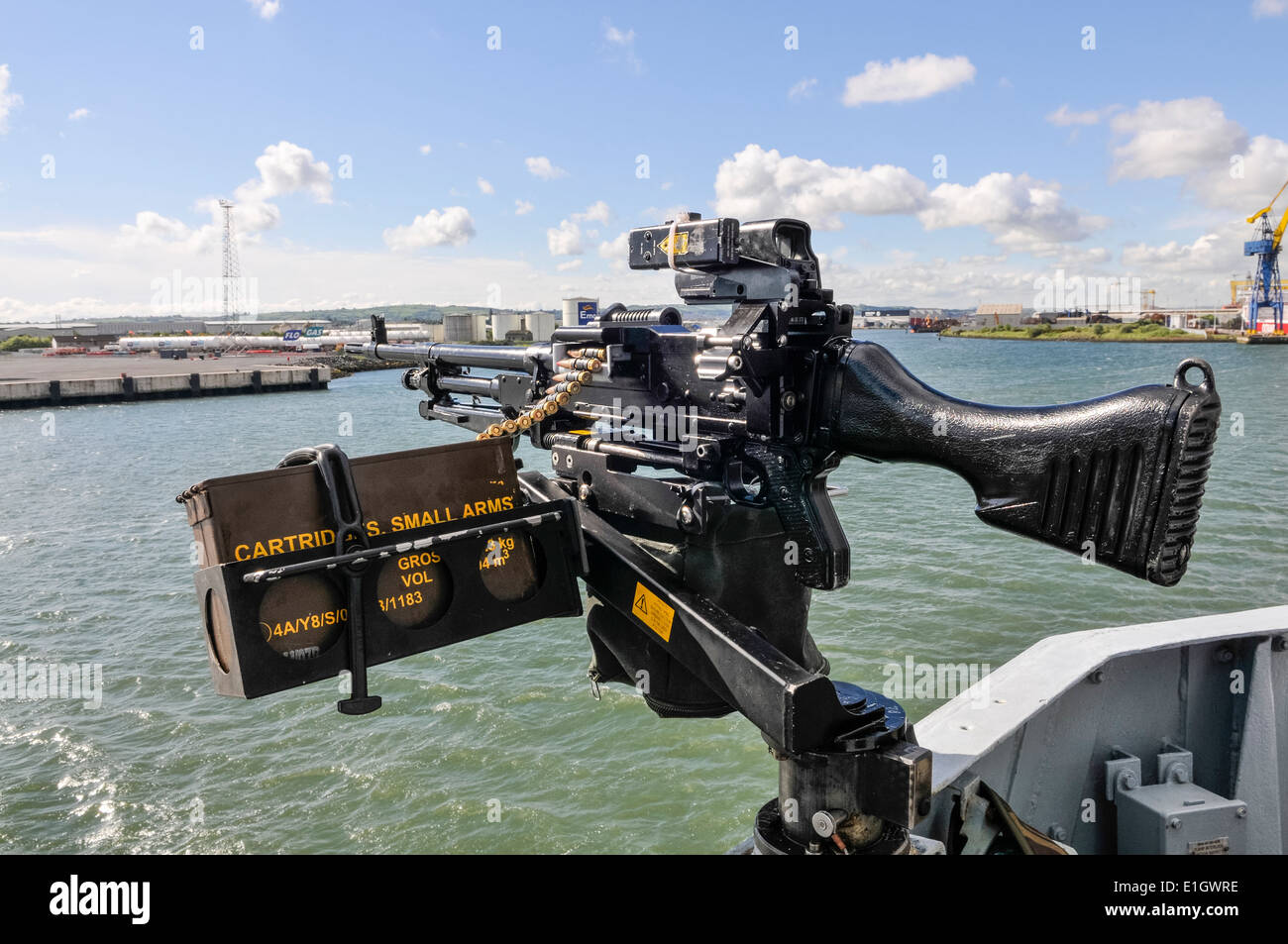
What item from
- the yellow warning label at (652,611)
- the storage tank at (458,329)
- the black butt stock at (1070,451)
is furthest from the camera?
the storage tank at (458,329)

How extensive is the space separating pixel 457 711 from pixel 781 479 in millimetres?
9825

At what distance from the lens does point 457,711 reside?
40.6 feet

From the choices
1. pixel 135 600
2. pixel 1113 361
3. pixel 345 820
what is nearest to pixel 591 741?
pixel 345 820

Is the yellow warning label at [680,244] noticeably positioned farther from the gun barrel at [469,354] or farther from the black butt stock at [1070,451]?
the gun barrel at [469,354]

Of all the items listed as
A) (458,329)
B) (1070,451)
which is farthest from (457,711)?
(458,329)

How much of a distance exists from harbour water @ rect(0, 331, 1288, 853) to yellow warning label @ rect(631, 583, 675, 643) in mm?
6334

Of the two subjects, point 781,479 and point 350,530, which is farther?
point 781,479

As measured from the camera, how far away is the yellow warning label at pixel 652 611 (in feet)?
11.5

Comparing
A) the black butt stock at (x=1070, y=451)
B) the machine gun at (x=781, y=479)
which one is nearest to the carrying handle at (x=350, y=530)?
the machine gun at (x=781, y=479)

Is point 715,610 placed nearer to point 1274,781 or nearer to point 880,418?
point 880,418

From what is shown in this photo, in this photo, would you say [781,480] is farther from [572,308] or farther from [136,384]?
[136,384]

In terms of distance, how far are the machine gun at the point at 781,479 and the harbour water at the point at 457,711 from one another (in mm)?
6256

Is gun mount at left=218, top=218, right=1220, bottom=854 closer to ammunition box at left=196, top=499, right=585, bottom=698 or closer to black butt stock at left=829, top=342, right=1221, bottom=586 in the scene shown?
black butt stock at left=829, top=342, right=1221, bottom=586

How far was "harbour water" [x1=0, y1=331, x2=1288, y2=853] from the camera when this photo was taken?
9766 millimetres
